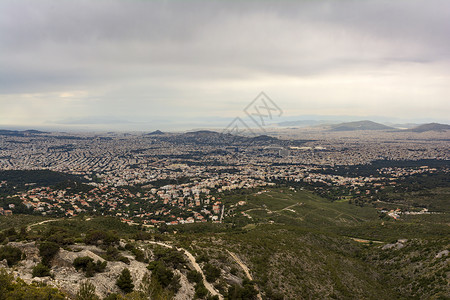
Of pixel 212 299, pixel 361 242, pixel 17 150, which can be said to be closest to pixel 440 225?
pixel 361 242

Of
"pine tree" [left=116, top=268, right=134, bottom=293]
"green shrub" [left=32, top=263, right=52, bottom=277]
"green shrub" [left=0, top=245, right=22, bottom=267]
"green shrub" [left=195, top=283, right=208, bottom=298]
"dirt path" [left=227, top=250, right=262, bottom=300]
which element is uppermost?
"green shrub" [left=0, top=245, right=22, bottom=267]

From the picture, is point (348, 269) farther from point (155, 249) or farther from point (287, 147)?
point (287, 147)

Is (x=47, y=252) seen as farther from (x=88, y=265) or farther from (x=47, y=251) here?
(x=88, y=265)

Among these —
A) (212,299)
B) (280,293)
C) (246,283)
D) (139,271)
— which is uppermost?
(139,271)

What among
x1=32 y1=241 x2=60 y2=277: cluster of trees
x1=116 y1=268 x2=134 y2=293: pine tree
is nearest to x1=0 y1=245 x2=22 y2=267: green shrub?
x1=32 y1=241 x2=60 y2=277: cluster of trees

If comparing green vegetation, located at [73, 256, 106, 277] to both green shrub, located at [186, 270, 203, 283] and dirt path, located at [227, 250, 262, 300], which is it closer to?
green shrub, located at [186, 270, 203, 283]

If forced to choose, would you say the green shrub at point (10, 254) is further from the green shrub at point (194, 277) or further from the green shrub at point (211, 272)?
the green shrub at point (211, 272)

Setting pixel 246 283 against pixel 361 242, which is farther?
pixel 361 242

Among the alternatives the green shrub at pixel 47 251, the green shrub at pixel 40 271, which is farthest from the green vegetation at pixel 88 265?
the green shrub at pixel 47 251
